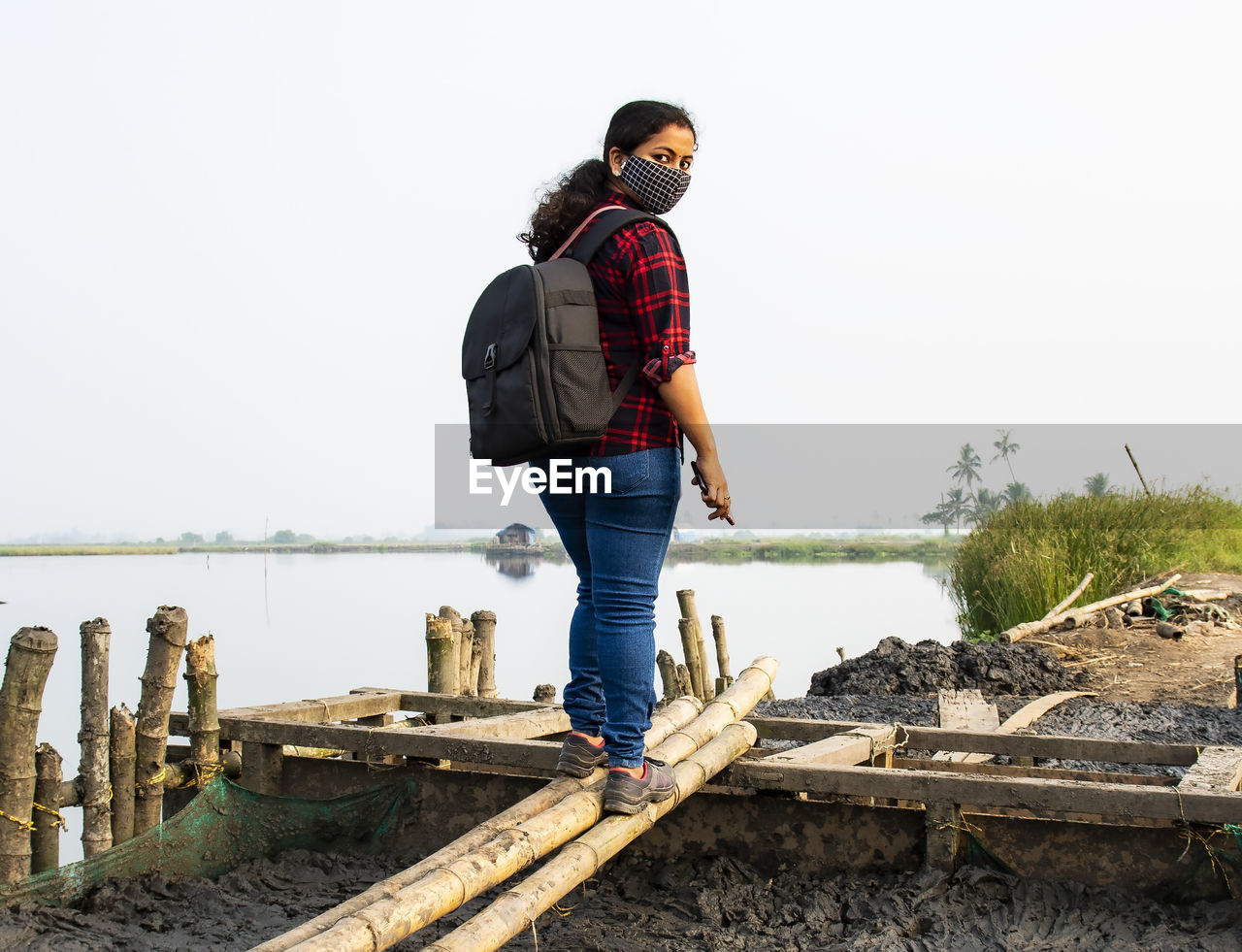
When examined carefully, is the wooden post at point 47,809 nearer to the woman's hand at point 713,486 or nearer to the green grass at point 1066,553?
the woman's hand at point 713,486

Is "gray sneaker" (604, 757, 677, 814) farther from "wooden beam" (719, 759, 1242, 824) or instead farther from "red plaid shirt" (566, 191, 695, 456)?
"red plaid shirt" (566, 191, 695, 456)

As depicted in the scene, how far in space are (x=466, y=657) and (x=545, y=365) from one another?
189 inches

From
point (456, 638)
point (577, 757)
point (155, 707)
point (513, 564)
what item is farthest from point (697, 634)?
point (513, 564)

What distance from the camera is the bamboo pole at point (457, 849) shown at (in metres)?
2.00

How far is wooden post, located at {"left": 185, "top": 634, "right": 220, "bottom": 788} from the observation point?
3.86 metres

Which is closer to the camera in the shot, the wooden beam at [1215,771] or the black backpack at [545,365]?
the black backpack at [545,365]

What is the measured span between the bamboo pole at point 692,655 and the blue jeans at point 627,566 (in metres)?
6.09

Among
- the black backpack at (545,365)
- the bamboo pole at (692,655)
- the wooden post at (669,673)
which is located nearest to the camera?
the black backpack at (545,365)

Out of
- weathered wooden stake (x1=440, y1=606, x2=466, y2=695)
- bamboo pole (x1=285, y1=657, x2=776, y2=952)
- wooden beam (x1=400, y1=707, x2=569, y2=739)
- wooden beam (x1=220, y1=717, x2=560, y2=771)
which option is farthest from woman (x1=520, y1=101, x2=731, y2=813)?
weathered wooden stake (x1=440, y1=606, x2=466, y2=695)

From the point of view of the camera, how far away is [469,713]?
4961mm

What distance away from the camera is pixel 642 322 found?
2.56 meters

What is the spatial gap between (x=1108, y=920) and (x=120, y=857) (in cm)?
287

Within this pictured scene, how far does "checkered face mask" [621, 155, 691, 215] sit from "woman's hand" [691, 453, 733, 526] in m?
0.68

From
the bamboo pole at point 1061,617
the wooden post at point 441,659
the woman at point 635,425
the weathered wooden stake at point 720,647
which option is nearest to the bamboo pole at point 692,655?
the weathered wooden stake at point 720,647
